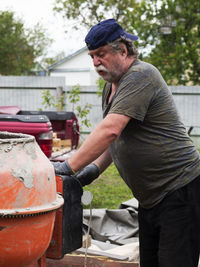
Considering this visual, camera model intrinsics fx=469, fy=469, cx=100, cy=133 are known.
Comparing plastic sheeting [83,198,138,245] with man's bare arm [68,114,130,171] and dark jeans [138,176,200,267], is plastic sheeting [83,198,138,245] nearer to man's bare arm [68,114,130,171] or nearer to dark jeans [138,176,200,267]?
dark jeans [138,176,200,267]

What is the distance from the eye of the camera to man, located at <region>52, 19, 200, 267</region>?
9.52 ft

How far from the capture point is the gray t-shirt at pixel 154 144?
2883mm

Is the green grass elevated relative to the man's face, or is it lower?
lower

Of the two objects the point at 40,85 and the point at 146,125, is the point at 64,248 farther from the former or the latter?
the point at 40,85

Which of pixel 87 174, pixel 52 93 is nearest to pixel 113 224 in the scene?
pixel 87 174

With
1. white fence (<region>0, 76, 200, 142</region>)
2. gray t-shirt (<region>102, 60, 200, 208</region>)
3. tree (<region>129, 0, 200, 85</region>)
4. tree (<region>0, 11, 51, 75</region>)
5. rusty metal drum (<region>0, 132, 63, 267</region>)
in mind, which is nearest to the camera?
rusty metal drum (<region>0, 132, 63, 267</region>)

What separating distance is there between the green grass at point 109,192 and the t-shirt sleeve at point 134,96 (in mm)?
4475

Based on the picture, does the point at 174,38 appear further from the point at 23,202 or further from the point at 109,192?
the point at 23,202

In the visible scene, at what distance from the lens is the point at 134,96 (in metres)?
2.80

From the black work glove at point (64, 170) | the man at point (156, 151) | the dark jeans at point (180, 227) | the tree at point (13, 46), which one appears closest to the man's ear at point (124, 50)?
the man at point (156, 151)

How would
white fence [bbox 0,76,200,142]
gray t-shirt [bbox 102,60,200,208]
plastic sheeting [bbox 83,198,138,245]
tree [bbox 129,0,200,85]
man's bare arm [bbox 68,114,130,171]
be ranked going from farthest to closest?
tree [bbox 129,0,200,85], white fence [bbox 0,76,200,142], plastic sheeting [bbox 83,198,138,245], gray t-shirt [bbox 102,60,200,208], man's bare arm [bbox 68,114,130,171]

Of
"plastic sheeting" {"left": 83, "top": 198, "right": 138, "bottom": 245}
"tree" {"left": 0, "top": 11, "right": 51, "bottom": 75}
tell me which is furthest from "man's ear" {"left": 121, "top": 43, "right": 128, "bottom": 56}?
"tree" {"left": 0, "top": 11, "right": 51, "bottom": 75}

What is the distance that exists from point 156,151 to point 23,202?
0.99 m

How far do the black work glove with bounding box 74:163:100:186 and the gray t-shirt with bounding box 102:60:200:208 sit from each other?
225 millimetres
